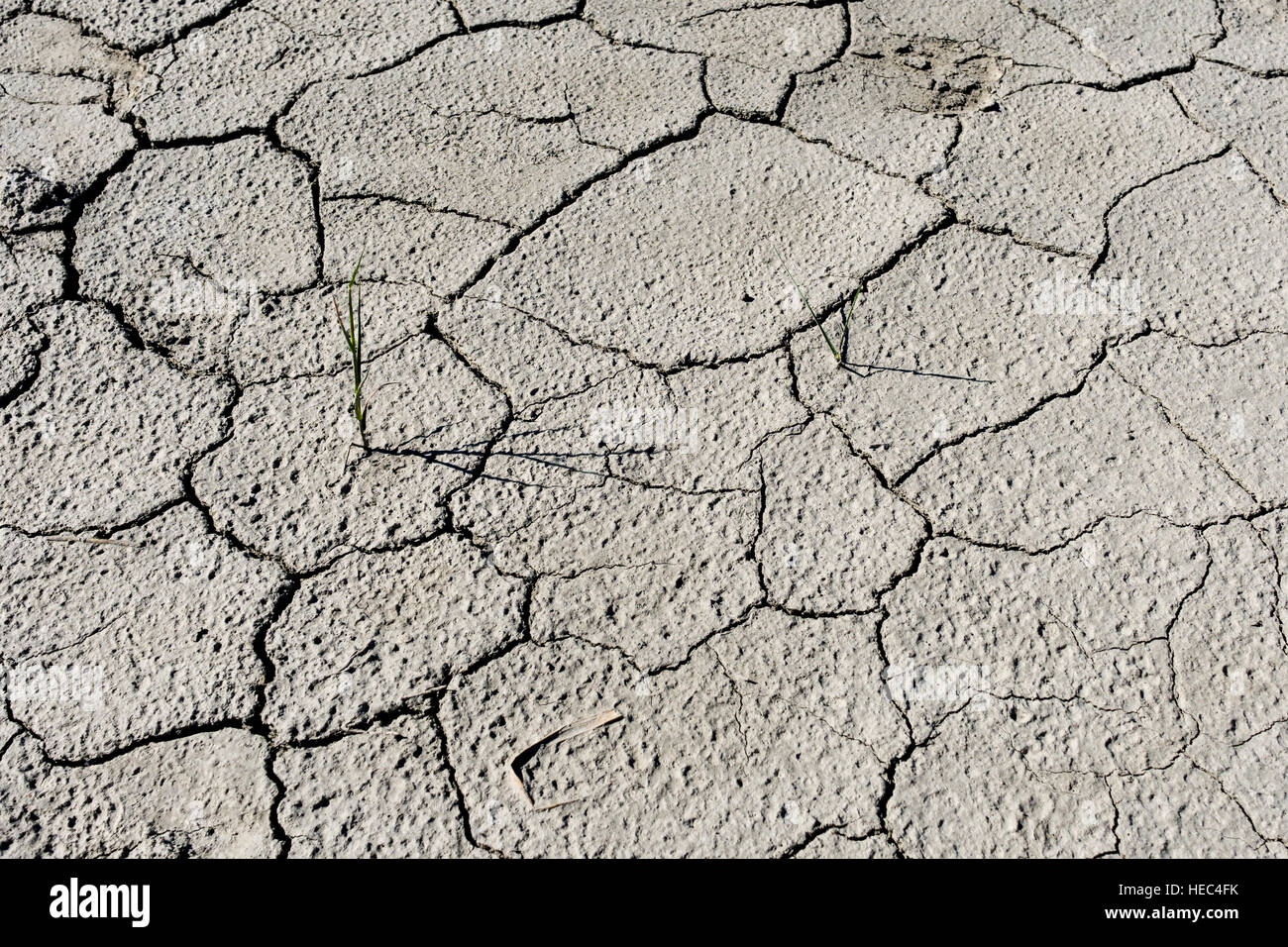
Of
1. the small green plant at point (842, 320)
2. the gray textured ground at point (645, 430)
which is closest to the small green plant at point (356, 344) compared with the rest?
the gray textured ground at point (645, 430)

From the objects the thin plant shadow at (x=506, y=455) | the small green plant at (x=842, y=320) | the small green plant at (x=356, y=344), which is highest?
the small green plant at (x=842, y=320)

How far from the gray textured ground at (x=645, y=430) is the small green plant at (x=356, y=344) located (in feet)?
0.14

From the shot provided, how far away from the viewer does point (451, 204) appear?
2.65 meters

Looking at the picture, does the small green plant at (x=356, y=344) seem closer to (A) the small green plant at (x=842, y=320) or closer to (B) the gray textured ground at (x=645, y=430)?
(B) the gray textured ground at (x=645, y=430)

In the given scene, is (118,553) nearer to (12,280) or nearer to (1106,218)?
(12,280)

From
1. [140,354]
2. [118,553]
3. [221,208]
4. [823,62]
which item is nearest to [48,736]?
[118,553]

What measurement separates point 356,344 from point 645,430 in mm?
651

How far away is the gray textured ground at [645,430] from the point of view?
191 centimetres

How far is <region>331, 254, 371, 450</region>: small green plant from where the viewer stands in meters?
2.24

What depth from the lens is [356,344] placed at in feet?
7.82

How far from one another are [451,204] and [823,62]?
107cm

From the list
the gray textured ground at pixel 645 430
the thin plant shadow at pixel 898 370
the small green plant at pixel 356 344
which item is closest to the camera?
the gray textured ground at pixel 645 430

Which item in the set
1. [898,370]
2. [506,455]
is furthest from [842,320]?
[506,455]
